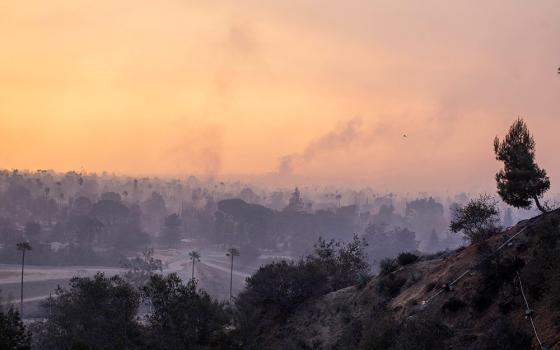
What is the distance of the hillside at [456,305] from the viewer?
1964cm

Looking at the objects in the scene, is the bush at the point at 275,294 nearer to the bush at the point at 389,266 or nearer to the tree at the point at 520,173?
the bush at the point at 389,266

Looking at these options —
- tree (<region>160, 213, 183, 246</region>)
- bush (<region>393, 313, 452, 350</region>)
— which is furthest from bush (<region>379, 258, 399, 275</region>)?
tree (<region>160, 213, 183, 246</region>)

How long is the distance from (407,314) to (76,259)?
12703 centimetres

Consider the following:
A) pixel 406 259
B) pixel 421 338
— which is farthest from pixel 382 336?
pixel 406 259

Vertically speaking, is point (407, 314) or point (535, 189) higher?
point (535, 189)

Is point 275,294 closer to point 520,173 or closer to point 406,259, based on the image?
point 406,259

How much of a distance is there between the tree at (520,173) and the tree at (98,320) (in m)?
30.2

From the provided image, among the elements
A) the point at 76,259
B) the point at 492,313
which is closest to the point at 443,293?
the point at 492,313

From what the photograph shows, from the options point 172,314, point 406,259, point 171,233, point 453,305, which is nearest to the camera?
point 453,305

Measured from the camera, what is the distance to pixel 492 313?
23094mm

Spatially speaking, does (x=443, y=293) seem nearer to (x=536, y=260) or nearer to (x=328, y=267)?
(x=536, y=260)

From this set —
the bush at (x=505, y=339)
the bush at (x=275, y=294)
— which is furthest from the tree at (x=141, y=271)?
the bush at (x=505, y=339)

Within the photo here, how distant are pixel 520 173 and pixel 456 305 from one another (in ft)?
36.6

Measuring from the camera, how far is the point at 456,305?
2577cm
